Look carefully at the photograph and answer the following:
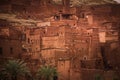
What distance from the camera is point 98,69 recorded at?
44.8m

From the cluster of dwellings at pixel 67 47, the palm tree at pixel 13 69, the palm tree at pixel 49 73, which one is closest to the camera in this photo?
the palm tree at pixel 13 69

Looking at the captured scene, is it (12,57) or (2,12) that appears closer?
(12,57)

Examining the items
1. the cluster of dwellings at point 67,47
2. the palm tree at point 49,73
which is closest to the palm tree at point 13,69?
the palm tree at point 49,73

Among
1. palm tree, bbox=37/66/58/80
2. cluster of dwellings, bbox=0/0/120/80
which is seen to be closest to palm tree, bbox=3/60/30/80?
palm tree, bbox=37/66/58/80

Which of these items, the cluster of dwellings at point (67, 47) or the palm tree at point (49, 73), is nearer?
the palm tree at point (49, 73)

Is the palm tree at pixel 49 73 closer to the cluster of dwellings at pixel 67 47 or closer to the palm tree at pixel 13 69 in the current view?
the palm tree at pixel 13 69

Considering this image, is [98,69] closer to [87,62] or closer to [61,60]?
[87,62]

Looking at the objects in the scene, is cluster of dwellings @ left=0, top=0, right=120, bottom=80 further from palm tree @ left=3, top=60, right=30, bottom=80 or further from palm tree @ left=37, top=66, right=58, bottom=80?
palm tree @ left=3, top=60, right=30, bottom=80

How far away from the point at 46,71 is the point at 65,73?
3.59 m

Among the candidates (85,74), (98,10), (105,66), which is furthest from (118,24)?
(85,74)

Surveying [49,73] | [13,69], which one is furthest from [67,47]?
[13,69]

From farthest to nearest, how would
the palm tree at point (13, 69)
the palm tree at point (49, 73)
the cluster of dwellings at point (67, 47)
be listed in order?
the cluster of dwellings at point (67, 47) → the palm tree at point (49, 73) → the palm tree at point (13, 69)

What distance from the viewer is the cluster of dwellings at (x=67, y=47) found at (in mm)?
43625

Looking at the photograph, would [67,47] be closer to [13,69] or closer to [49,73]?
[49,73]
